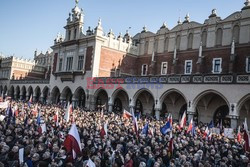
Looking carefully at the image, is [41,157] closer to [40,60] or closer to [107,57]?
[107,57]

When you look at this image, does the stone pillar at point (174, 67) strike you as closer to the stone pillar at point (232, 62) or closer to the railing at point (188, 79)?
the railing at point (188, 79)

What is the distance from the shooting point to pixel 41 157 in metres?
8.48

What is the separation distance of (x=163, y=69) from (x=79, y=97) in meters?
13.5

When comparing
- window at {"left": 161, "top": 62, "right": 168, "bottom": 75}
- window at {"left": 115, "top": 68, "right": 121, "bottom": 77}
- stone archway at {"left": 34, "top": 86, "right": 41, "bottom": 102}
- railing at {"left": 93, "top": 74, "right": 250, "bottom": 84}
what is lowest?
stone archway at {"left": 34, "top": 86, "right": 41, "bottom": 102}

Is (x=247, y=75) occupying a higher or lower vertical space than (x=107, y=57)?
lower

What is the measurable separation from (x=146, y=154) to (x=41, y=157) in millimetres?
3975

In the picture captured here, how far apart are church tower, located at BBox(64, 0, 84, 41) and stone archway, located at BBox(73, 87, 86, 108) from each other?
8166 mm

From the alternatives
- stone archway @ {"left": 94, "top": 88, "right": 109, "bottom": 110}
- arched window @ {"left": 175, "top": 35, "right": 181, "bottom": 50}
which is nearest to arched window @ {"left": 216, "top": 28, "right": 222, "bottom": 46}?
arched window @ {"left": 175, "top": 35, "right": 181, "bottom": 50}

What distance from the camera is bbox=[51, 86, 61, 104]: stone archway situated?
43344mm

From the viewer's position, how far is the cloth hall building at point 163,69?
2373cm

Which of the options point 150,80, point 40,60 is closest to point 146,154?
point 150,80

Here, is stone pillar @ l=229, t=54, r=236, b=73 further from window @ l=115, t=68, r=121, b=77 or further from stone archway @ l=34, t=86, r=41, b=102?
stone archway @ l=34, t=86, r=41, b=102

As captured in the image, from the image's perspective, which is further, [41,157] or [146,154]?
[146,154]

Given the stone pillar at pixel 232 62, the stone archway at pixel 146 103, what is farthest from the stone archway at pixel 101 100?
the stone pillar at pixel 232 62
